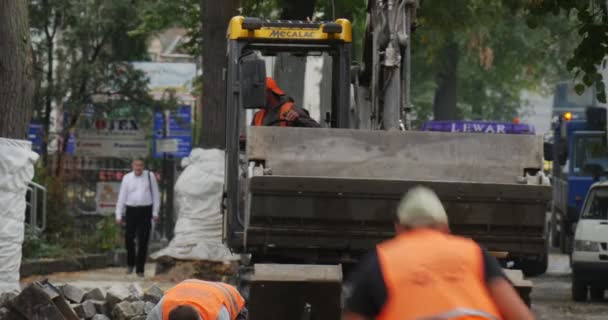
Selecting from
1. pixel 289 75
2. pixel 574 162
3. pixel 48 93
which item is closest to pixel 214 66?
pixel 289 75

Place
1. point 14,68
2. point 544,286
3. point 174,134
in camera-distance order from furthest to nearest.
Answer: point 174,134, point 544,286, point 14,68

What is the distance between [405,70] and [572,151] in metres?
17.5

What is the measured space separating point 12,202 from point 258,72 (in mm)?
4299

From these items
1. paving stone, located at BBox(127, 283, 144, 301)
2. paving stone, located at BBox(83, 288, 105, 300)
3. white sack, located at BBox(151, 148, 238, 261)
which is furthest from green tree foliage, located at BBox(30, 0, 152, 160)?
paving stone, located at BBox(83, 288, 105, 300)

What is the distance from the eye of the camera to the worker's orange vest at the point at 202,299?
29.0 feet

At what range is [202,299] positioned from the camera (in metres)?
8.95

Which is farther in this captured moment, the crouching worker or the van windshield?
the van windshield

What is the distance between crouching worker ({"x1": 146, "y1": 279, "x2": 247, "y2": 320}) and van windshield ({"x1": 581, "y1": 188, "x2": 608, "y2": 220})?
1290cm

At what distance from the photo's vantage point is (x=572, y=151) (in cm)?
3083

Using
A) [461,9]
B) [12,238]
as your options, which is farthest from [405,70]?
[461,9]

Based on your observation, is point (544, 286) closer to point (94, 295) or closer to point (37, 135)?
point (94, 295)

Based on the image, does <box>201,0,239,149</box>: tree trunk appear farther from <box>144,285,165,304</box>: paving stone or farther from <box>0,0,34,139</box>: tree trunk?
<box>144,285,165,304</box>: paving stone

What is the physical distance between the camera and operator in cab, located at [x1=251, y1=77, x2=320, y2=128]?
13391 mm

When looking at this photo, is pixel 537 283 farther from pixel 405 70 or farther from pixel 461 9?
pixel 405 70
